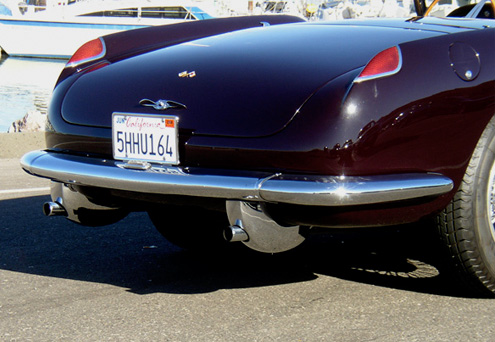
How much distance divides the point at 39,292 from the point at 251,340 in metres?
1.06

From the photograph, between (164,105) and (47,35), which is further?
(47,35)

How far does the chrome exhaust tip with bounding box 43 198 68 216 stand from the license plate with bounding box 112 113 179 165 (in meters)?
0.46

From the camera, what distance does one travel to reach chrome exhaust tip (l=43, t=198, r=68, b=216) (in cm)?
331

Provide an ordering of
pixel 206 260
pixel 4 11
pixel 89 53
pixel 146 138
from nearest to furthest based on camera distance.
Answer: pixel 146 138, pixel 89 53, pixel 206 260, pixel 4 11

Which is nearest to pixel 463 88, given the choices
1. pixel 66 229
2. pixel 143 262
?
pixel 143 262

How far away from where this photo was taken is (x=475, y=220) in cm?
298

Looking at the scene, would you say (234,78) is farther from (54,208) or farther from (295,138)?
(54,208)

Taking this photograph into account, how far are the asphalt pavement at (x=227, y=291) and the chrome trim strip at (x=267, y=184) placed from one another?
0.38 m

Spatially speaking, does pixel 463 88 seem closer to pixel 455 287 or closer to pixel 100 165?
pixel 455 287

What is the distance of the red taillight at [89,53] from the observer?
3.62m

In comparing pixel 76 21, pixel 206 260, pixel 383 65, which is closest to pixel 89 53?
pixel 206 260

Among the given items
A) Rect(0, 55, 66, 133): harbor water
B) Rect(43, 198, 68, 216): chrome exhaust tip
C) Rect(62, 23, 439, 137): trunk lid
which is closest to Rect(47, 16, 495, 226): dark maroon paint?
Rect(62, 23, 439, 137): trunk lid

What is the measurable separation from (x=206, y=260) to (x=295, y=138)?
1.29 meters

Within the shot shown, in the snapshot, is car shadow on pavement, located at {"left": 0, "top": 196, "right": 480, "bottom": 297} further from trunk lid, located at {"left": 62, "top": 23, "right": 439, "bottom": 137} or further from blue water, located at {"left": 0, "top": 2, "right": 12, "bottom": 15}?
blue water, located at {"left": 0, "top": 2, "right": 12, "bottom": 15}
